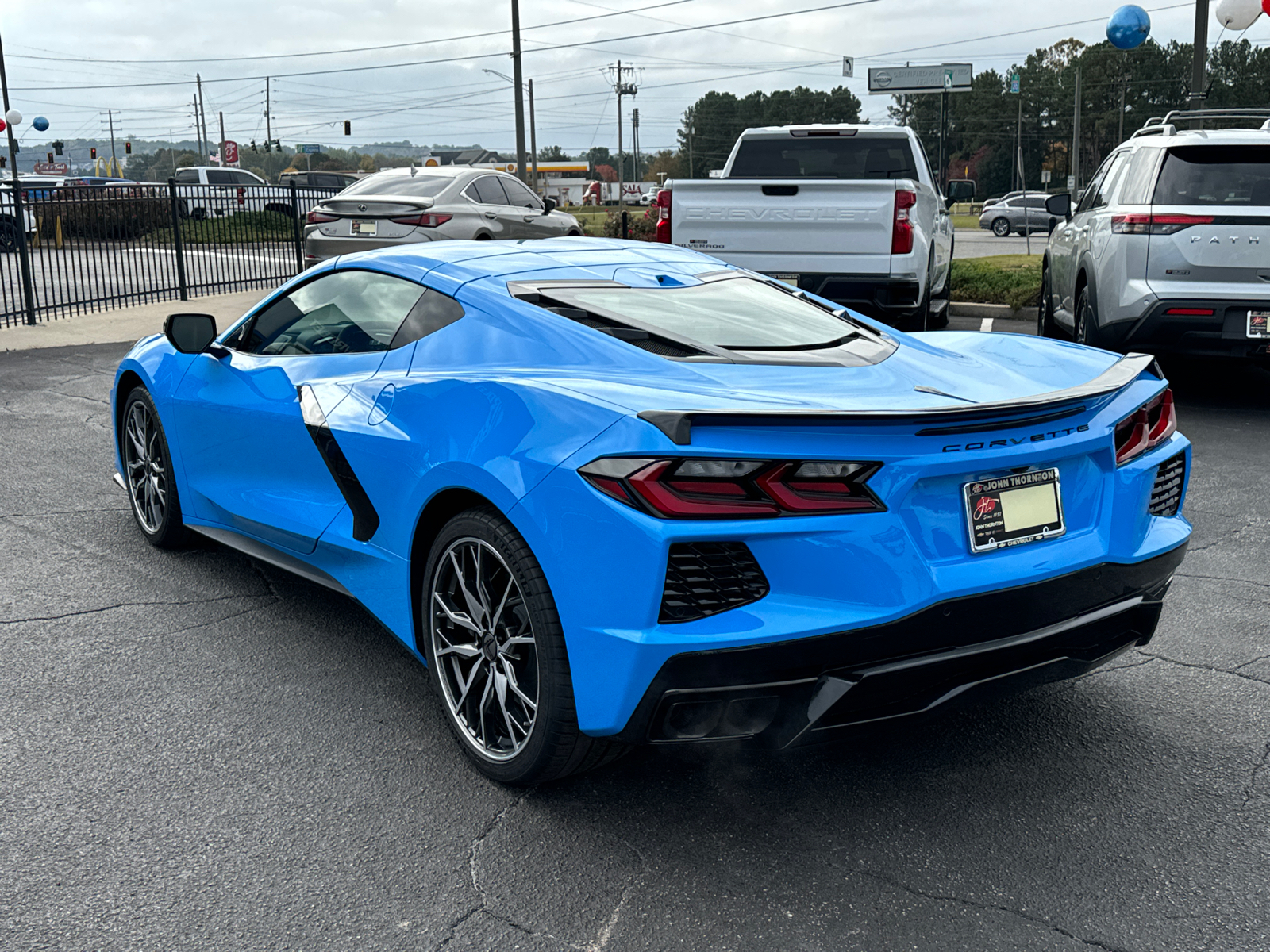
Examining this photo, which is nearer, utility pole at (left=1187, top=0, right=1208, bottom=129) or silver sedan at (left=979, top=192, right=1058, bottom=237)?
utility pole at (left=1187, top=0, right=1208, bottom=129)

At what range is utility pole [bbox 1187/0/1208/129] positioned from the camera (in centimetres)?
1437

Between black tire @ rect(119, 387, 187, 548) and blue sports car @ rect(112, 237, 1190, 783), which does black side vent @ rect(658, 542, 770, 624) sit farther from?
black tire @ rect(119, 387, 187, 548)

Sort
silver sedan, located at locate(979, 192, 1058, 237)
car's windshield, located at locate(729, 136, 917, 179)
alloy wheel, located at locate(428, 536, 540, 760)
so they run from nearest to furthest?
alloy wheel, located at locate(428, 536, 540, 760) < car's windshield, located at locate(729, 136, 917, 179) < silver sedan, located at locate(979, 192, 1058, 237)

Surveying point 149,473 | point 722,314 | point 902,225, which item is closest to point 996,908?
point 722,314

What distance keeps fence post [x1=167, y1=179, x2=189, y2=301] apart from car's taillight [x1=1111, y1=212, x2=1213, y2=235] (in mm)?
12345

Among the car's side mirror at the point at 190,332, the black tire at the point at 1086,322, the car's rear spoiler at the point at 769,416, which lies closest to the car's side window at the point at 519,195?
the black tire at the point at 1086,322

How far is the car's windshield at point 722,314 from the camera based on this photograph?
11.6 ft

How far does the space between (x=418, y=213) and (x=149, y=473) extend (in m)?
9.93

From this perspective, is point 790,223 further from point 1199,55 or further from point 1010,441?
point 1199,55

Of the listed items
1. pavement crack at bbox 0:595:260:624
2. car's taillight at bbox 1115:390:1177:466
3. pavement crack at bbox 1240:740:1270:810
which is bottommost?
pavement crack at bbox 1240:740:1270:810

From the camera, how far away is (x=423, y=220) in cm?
1478

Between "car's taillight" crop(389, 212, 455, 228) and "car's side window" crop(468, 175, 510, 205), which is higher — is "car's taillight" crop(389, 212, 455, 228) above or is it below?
below

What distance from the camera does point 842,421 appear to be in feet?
8.75

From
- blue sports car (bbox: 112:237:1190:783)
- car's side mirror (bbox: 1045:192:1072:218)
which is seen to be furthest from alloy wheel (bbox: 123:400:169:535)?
car's side mirror (bbox: 1045:192:1072:218)
